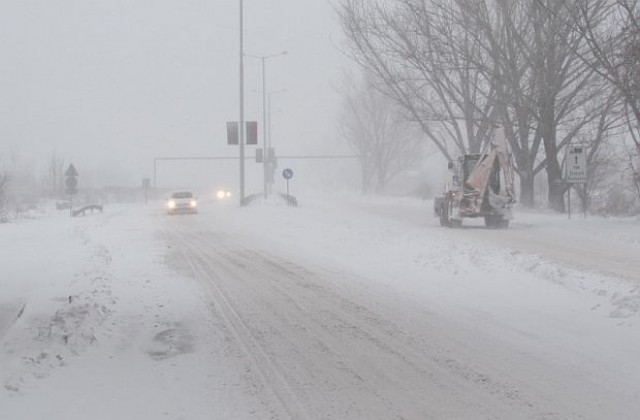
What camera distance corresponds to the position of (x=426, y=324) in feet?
28.6

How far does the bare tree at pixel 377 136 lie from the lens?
68.2m

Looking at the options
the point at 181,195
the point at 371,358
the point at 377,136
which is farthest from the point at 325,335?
the point at 377,136

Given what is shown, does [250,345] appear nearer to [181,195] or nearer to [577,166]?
[577,166]

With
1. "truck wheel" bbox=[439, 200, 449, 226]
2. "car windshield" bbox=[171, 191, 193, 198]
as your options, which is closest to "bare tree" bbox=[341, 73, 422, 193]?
"car windshield" bbox=[171, 191, 193, 198]

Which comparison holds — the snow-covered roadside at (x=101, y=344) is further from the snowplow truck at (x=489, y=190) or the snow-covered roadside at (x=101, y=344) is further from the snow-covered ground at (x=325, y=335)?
the snowplow truck at (x=489, y=190)

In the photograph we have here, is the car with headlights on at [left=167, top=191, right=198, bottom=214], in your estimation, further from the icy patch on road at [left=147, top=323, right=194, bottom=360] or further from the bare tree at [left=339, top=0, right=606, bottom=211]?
the icy patch on road at [left=147, top=323, right=194, bottom=360]

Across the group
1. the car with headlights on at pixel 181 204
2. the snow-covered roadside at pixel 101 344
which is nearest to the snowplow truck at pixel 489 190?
the snow-covered roadside at pixel 101 344

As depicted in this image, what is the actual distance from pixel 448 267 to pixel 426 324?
5099 mm

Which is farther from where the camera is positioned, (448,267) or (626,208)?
(626,208)

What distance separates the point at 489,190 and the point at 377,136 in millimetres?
46414

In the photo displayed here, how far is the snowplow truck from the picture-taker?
2428cm

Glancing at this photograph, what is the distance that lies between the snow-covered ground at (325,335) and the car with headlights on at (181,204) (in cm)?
2492

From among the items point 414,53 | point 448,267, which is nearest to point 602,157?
point 414,53

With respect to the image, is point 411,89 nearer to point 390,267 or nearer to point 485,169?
point 485,169
